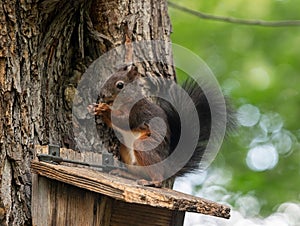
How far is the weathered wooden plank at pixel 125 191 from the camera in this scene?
1.65 meters

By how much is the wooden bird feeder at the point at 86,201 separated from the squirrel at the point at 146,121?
122 mm

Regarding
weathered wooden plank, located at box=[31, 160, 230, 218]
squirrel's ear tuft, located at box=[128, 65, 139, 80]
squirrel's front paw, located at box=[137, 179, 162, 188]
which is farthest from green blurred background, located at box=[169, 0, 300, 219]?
weathered wooden plank, located at box=[31, 160, 230, 218]

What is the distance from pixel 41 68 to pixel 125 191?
2.20ft

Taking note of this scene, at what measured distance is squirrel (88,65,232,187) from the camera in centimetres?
214

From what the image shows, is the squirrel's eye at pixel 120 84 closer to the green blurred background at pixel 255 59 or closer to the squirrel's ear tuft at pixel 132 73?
the squirrel's ear tuft at pixel 132 73

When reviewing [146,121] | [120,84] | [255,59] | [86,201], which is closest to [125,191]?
[86,201]

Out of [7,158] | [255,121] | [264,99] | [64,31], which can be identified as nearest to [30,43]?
[64,31]

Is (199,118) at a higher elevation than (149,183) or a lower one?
higher

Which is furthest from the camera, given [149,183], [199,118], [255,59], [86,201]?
[255,59]

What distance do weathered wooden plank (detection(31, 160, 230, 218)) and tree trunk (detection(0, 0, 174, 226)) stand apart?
0.12 meters

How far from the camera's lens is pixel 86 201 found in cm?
191

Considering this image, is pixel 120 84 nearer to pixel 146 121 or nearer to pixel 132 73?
pixel 132 73

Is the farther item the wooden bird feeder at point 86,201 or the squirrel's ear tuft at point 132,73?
the squirrel's ear tuft at point 132,73

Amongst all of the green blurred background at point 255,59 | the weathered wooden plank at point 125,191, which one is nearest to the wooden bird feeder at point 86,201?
the weathered wooden plank at point 125,191
